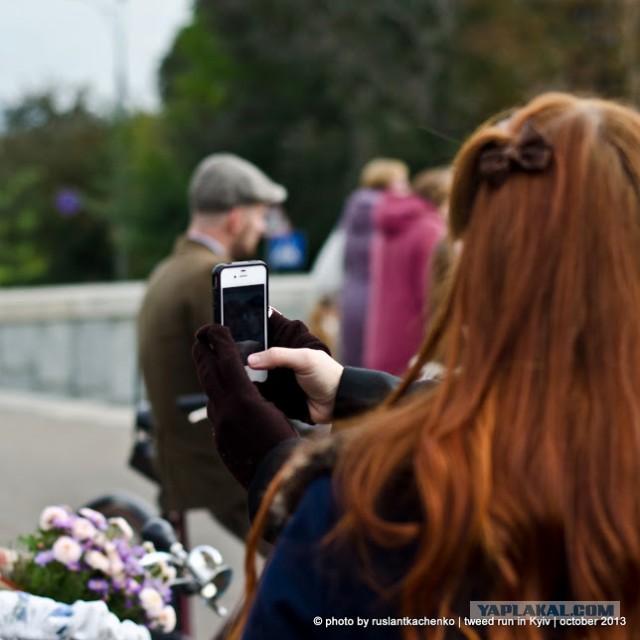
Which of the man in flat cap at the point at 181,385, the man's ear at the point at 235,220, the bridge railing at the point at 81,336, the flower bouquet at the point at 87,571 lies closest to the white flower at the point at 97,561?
the flower bouquet at the point at 87,571

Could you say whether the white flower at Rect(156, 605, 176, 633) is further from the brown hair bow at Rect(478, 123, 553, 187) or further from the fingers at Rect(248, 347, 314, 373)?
the brown hair bow at Rect(478, 123, 553, 187)

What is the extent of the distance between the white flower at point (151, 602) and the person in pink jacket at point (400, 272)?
390cm

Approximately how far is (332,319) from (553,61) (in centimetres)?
2817

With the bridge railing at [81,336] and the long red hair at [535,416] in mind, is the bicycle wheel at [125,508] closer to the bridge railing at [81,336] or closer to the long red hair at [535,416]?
the long red hair at [535,416]

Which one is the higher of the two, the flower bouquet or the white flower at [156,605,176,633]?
the flower bouquet

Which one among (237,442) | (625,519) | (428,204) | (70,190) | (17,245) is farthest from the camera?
Answer: (70,190)

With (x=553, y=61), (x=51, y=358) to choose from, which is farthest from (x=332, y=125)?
(x=51, y=358)

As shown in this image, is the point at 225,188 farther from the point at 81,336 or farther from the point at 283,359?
the point at 81,336

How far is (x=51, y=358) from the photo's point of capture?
1165 cm

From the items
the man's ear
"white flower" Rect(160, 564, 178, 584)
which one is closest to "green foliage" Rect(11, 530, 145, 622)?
"white flower" Rect(160, 564, 178, 584)

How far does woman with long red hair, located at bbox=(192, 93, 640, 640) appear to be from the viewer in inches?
51.0

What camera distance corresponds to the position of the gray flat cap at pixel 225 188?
444cm

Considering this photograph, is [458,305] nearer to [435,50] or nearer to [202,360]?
[202,360]

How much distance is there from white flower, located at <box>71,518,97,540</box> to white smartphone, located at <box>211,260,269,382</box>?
2.80 feet
